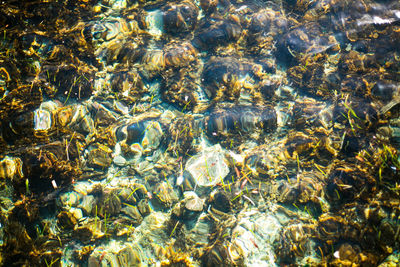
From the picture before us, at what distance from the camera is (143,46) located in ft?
19.3

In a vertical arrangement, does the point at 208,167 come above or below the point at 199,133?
below

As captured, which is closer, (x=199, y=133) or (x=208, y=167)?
(x=208, y=167)

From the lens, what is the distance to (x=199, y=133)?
5152mm

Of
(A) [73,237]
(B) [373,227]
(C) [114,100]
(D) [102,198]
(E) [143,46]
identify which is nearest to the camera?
(B) [373,227]

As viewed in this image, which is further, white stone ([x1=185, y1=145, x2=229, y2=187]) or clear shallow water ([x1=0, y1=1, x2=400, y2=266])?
white stone ([x1=185, y1=145, x2=229, y2=187])

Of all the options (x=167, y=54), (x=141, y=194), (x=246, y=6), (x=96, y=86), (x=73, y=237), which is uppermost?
(x=246, y=6)

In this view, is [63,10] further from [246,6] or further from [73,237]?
[73,237]

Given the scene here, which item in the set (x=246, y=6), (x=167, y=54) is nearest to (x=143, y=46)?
(x=167, y=54)

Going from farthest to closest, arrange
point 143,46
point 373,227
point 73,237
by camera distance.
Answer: point 143,46, point 73,237, point 373,227

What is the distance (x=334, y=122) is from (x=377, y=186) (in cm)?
159

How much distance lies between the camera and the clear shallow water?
384 centimetres

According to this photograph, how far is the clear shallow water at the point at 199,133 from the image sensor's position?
384 centimetres

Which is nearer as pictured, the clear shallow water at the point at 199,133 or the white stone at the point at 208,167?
the clear shallow water at the point at 199,133

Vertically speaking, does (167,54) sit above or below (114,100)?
above
